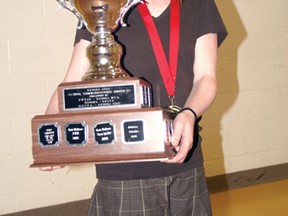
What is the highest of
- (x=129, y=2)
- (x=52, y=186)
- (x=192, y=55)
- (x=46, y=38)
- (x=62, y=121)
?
(x=46, y=38)

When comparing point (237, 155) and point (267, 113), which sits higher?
point (267, 113)

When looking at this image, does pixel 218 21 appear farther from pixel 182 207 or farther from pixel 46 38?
pixel 46 38

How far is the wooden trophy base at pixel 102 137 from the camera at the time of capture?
84 cm

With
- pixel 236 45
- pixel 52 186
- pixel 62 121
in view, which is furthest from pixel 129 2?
pixel 236 45

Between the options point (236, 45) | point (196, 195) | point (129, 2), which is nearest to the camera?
point (129, 2)

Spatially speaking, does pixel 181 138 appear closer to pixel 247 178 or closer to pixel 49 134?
pixel 49 134

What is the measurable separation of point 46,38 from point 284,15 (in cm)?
164

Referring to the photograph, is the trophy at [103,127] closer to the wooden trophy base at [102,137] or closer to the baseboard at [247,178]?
the wooden trophy base at [102,137]

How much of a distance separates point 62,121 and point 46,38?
143 cm

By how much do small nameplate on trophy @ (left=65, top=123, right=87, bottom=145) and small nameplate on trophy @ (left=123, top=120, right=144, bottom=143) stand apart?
3.5 inches

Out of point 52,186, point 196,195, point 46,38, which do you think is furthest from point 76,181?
point 196,195

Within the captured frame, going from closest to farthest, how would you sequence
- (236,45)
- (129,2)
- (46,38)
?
(129,2) < (46,38) < (236,45)

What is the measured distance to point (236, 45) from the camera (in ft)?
8.84

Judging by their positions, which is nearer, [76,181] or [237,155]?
[76,181]
